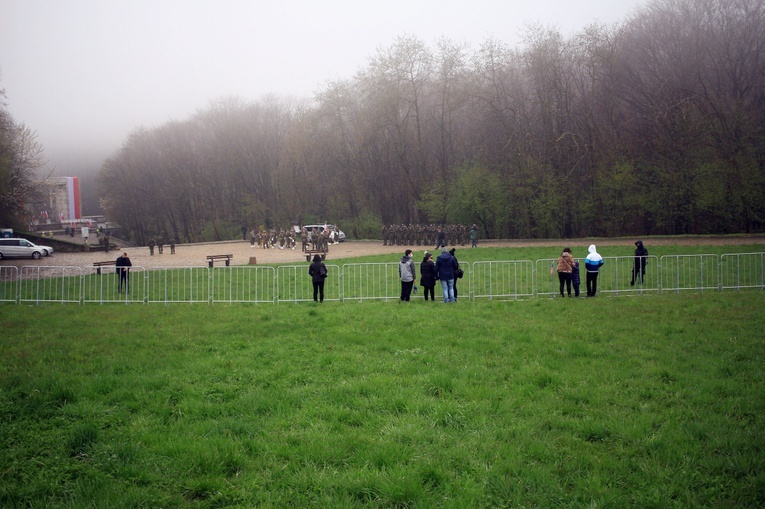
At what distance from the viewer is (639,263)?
52.4ft

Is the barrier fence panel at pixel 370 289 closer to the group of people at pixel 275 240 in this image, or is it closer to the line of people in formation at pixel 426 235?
the line of people in formation at pixel 426 235

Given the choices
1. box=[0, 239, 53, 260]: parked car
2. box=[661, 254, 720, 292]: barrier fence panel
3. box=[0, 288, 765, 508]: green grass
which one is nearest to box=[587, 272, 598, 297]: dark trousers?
box=[661, 254, 720, 292]: barrier fence panel

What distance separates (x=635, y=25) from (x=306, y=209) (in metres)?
33.5

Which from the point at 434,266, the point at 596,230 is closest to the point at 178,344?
the point at 434,266

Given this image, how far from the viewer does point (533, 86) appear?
41219 millimetres

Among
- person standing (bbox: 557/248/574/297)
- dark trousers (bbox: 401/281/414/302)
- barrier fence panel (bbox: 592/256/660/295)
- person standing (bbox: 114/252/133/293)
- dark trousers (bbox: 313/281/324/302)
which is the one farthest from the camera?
person standing (bbox: 114/252/133/293)

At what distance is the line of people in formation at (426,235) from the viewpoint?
35281mm

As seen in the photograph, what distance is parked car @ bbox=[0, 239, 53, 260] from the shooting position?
126 feet

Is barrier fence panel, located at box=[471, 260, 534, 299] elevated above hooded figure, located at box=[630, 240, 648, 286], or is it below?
below

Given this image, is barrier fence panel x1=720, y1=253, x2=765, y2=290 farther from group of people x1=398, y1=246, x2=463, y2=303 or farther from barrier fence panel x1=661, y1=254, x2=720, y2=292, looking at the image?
group of people x1=398, y1=246, x2=463, y2=303

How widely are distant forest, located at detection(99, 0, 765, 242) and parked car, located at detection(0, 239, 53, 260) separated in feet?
77.9

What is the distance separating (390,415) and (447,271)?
8217 mm

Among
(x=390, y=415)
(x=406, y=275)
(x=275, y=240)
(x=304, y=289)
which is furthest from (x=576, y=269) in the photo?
(x=275, y=240)

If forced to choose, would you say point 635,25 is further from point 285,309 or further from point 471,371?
point 471,371
